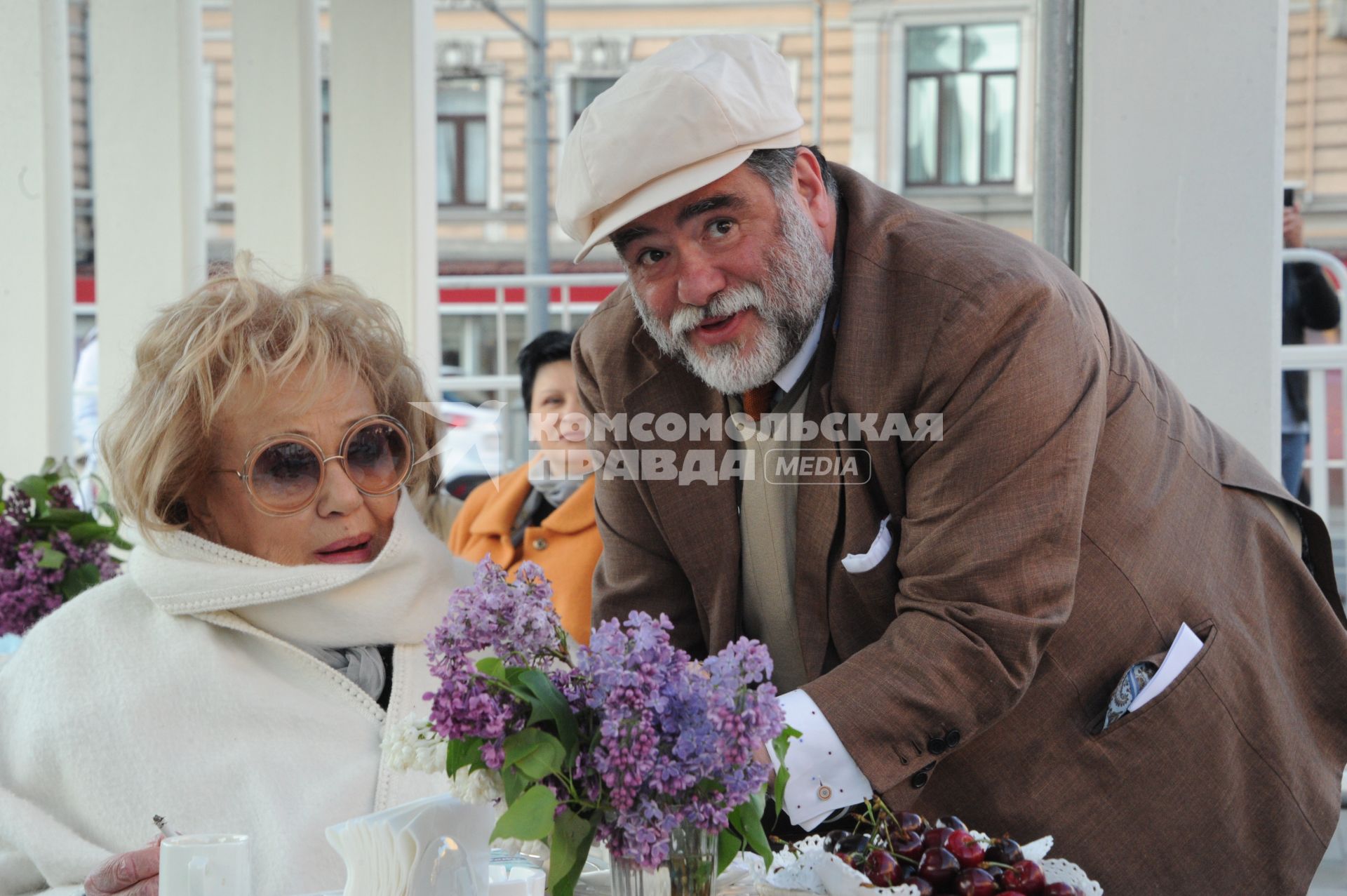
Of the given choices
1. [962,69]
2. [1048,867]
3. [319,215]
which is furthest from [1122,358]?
[962,69]

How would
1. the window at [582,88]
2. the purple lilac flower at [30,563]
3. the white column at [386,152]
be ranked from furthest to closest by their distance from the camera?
the window at [582,88], the white column at [386,152], the purple lilac flower at [30,563]

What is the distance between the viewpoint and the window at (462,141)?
2262 cm

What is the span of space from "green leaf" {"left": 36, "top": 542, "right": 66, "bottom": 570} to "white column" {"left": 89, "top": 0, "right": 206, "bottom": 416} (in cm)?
80

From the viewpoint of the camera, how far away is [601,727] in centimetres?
123

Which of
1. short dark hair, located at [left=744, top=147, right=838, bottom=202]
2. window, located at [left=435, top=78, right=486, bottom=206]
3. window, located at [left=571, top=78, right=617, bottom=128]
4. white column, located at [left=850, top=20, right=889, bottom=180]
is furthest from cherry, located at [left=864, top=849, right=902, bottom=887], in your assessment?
window, located at [left=571, top=78, right=617, bottom=128]

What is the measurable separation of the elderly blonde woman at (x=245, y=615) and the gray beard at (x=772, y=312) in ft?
1.84

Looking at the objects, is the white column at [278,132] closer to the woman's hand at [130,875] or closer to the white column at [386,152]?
the white column at [386,152]

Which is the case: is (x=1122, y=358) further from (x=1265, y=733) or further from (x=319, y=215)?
(x=319, y=215)

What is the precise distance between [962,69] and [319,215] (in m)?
19.0

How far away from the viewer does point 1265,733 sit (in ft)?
7.18

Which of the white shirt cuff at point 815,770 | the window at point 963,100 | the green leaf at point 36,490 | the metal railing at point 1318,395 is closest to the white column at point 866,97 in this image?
the window at point 963,100

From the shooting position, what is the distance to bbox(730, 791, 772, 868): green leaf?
4.30 ft

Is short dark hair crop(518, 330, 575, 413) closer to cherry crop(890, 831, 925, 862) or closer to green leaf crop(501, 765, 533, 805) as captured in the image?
cherry crop(890, 831, 925, 862)

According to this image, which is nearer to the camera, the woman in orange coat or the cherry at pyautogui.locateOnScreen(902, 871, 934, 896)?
the cherry at pyautogui.locateOnScreen(902, 871, 934, 896)
